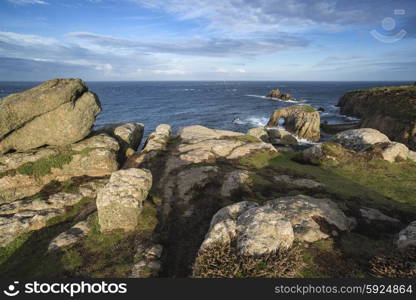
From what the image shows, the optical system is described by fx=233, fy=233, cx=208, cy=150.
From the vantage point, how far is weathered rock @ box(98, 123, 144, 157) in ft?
100

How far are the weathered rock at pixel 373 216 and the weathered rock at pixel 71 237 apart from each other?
17.8 m

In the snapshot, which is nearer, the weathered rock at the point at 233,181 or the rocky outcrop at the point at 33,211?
the rocky outcrop at the point at 33,211

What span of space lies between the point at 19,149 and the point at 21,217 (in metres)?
9.85

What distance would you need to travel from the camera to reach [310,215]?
44.4 feet

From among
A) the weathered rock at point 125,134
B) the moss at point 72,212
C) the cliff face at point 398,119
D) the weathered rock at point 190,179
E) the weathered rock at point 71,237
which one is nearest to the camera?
the weathered rock at point 71,237

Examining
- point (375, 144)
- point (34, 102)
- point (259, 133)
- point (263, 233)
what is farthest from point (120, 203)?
point (259, 133)

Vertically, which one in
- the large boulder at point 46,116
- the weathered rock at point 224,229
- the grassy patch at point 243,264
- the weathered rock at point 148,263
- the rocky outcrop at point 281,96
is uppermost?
the rocky outcrop at point 281,96

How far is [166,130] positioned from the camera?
112 ft

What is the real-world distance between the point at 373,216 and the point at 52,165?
27.7 meters

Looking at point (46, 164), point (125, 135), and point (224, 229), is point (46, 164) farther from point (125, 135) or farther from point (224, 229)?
point (224, 229)

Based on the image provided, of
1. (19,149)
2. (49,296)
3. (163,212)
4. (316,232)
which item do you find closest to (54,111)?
(19,149)

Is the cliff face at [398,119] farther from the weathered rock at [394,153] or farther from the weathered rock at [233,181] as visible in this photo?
the weathered rock at [233,181]

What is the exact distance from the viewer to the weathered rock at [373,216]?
14336 mm

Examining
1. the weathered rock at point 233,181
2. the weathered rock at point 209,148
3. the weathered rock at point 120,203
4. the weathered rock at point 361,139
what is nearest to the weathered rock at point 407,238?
the weathered rock at point 233,181
